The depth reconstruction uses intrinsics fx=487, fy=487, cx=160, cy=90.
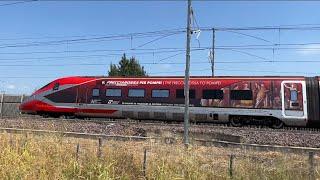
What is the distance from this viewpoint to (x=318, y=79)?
26578 millimetres

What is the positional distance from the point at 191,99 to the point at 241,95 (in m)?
3.10

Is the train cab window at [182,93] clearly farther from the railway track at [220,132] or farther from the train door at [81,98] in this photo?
the train door at [81,98]

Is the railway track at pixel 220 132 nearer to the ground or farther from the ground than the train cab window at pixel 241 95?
nearer to the ground

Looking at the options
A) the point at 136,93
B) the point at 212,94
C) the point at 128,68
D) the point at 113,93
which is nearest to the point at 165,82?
the point at 136,93

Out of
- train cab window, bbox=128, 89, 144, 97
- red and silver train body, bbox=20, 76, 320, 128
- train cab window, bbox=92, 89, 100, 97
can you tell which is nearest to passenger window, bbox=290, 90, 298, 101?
red and silver train body, bbox=20, 76, 320, 128

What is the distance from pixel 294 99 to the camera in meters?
26.6

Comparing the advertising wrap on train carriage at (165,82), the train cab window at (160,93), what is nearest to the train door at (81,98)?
the advertising wrap on train carriage at (165,82)

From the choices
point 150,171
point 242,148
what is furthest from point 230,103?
point 150,171

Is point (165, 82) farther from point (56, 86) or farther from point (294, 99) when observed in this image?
point (56, 86)

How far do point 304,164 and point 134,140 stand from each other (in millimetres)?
8849

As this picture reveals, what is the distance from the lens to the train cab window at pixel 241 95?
27781 mm

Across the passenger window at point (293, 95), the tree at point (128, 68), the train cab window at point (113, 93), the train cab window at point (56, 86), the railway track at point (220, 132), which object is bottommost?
the railway track at point (220, 132)

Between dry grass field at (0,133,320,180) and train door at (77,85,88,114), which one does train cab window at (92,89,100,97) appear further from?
dry grass field at (0,133,320,180)

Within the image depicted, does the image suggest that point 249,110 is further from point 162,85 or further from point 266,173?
point 266,173
